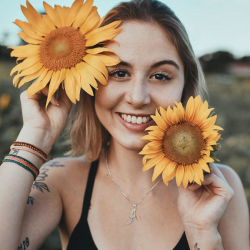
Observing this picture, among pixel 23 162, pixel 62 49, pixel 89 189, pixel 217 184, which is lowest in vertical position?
pixel 217 184

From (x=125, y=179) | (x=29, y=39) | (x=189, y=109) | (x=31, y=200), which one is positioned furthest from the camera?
(x=125, y=179)

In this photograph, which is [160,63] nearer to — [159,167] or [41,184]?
[159,167]

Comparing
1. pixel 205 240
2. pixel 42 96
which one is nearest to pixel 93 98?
pixel 42 96

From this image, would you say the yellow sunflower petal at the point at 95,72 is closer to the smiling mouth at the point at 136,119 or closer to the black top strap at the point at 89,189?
the smiling mouth at the point at 136,119

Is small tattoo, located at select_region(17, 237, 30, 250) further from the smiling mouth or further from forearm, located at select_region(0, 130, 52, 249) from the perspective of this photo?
the smiling mouth

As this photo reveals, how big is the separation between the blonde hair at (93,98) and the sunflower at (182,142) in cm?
60

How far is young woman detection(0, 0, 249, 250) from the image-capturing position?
1943mm

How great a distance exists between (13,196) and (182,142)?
3.48 feet

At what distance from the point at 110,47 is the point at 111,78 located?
0.20 metres

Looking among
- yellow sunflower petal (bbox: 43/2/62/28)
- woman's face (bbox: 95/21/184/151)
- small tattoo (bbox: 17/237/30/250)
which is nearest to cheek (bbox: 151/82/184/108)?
woman's face (bbox: 95/21/184/151)

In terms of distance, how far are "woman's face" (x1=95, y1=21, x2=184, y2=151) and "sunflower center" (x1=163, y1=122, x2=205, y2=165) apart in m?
0.32

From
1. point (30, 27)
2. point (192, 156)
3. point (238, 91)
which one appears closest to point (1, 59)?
point (238, 91)

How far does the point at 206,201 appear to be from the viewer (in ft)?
6.47

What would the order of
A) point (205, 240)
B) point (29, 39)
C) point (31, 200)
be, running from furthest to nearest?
point (31, 200), point (29, 39), point (205, 240)
